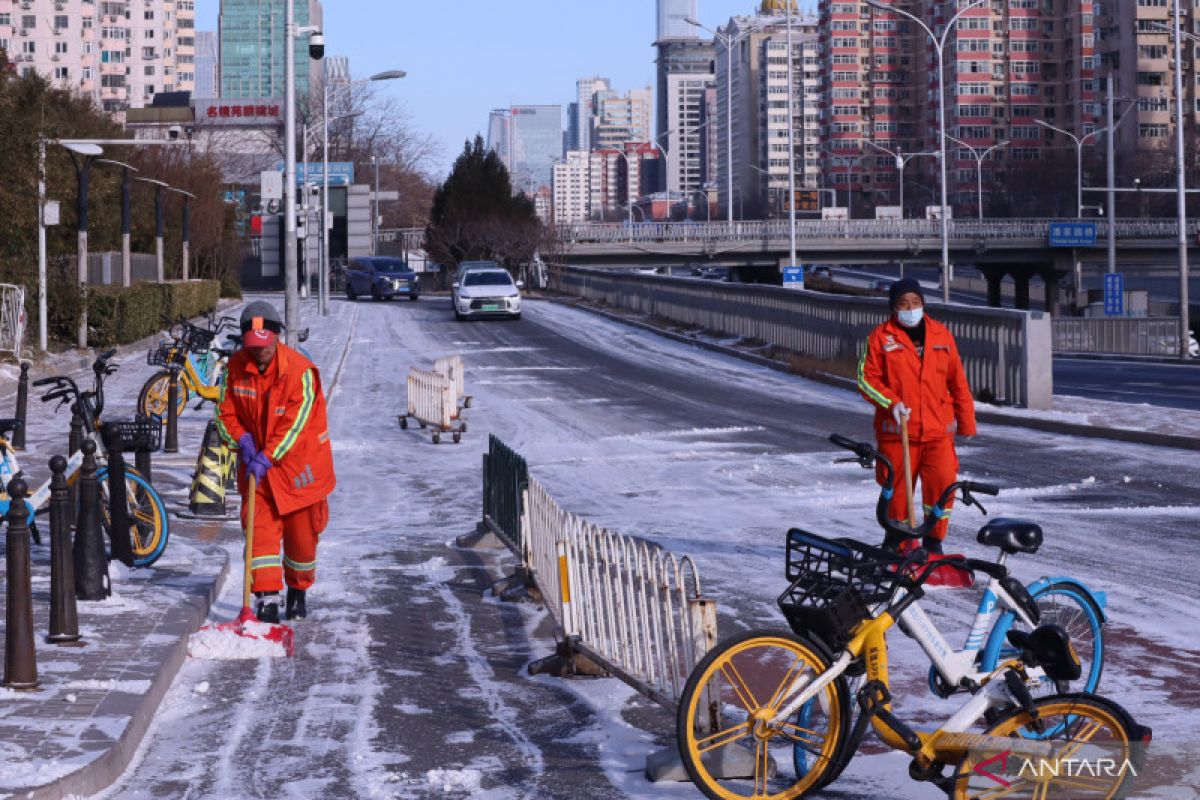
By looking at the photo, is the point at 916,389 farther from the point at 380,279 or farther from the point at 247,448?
the point at 380,279

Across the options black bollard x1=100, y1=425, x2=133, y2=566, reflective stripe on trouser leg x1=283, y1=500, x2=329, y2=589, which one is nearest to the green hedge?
black bollard x1=100, y1=425, x2=133, y2=566

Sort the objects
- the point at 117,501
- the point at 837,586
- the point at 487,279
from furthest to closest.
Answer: the point at 487,279 → the point at 117,501 → the point at 837,586

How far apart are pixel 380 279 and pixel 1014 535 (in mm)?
57003

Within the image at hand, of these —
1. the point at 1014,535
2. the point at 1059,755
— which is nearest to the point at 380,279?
the point at 1014,535

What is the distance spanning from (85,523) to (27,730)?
285cm

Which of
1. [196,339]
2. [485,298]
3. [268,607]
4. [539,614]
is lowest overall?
[539,614]

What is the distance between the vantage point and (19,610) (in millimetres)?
7555

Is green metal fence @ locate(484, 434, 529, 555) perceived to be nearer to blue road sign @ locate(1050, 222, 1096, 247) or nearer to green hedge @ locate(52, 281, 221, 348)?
green hedge @ locate(52, 281, 221, 348)

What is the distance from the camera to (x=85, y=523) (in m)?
9.69

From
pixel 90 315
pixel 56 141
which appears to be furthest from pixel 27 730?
pixel 90 315

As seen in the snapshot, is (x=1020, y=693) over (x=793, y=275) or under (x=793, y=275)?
under

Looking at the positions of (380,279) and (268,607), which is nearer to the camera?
(268,607)

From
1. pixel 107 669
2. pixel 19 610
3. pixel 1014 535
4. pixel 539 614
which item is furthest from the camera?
pixel 539 614

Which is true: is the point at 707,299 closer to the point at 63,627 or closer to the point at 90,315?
the point at 90,315
